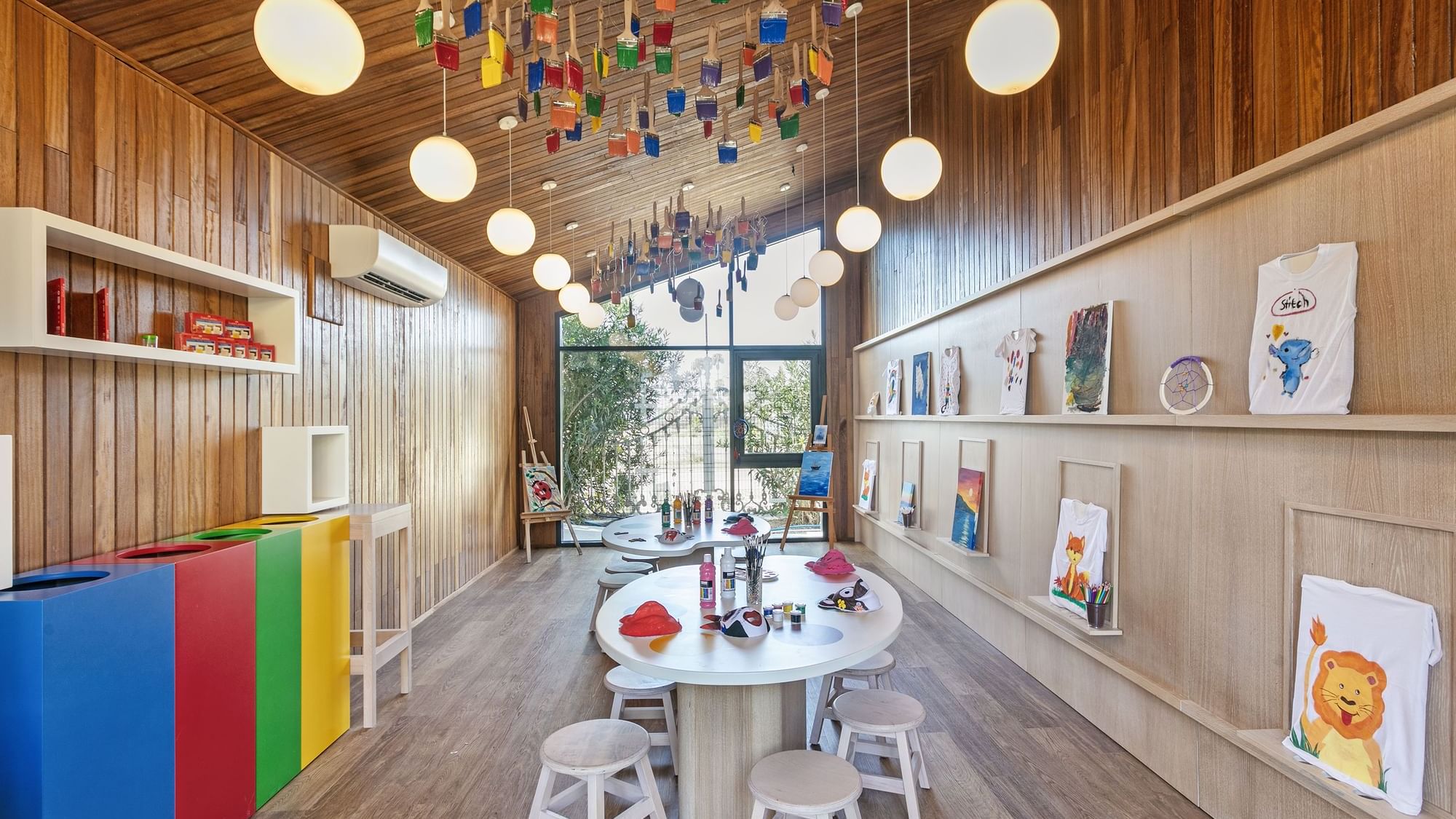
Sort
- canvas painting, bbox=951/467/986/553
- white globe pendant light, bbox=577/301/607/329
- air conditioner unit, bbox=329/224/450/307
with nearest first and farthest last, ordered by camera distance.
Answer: air conditioner unit, bbox=329/224/450/307 < canvas painting, bbox=951/467/986/553 < white globe pendant light, bbox=577/301/607/329

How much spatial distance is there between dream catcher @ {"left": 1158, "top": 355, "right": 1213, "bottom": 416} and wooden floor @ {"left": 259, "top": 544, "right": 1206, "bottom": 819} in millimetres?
1491

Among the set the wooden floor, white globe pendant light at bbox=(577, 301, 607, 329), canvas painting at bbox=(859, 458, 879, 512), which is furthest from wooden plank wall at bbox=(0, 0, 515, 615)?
canvas painting at bbox=(859, 458, 879, 512)

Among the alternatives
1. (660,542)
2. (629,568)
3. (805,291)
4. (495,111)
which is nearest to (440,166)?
(495,111)

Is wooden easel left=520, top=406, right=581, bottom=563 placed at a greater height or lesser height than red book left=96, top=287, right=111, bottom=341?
lesser

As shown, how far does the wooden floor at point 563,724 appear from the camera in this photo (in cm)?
244

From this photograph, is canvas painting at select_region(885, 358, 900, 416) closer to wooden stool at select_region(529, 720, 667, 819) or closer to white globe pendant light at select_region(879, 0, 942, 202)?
white globe pendant light at select_region(879, 0, 942, 202)

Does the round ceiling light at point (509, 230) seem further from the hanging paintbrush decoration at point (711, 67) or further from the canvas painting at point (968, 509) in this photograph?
the canvas painting at point (968, 509)

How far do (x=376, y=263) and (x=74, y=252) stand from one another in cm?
151

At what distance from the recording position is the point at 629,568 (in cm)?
465

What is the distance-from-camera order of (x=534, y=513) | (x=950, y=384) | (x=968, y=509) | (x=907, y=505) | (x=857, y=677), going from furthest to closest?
(x=534, y=513)
(x=907, y=505)
(x=950, y=384)
(x=968, y=509)
(x=857, y=677)

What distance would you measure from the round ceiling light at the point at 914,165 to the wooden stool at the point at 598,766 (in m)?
2.12

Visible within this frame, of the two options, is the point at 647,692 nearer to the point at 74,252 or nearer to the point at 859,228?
the point at 859,228

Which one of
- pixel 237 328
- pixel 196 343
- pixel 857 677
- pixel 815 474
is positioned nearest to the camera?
pixel 196 343

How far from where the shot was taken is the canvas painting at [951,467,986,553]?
4.23 metres
